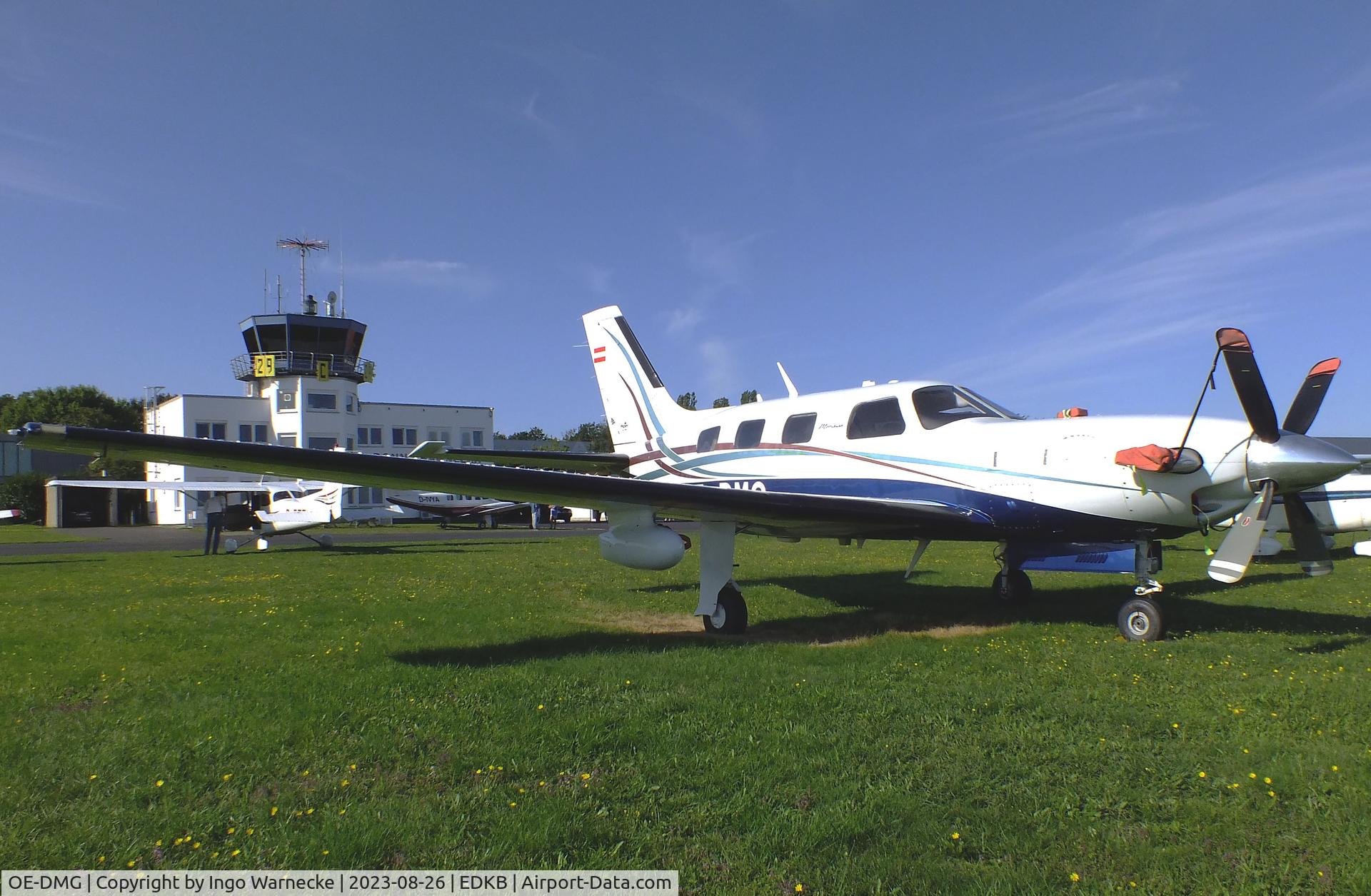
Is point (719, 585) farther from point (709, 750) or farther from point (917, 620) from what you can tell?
point (709, 750)

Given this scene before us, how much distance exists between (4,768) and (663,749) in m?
3.44

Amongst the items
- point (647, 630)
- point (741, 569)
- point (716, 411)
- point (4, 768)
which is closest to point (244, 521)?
point (741, 569)

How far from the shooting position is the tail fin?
44.2ft

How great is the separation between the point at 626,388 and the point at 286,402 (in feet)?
120

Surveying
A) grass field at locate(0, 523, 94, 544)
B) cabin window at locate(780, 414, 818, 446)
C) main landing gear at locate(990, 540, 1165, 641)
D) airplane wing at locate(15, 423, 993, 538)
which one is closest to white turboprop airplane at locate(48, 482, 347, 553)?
grass field at locate(0, 523, 94, 544)

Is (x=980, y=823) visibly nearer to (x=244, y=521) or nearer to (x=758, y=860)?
(x=758, y=860)

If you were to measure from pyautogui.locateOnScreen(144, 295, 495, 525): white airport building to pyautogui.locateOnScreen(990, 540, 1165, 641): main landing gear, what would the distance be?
38.4m

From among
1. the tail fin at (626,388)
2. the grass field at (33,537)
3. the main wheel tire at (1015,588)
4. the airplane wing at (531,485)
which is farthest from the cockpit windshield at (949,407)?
the grass field at (33,537)

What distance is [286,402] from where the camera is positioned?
43.9m

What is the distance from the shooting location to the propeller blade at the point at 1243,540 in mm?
6723

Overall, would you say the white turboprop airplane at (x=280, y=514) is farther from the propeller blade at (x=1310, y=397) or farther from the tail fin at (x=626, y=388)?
the propeller blade at (x=1310, y=397)

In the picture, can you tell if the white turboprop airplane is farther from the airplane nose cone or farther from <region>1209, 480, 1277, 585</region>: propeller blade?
the airplane nose cone

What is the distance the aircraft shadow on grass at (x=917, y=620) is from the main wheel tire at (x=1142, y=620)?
0.98m

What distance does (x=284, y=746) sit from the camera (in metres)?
4.52
